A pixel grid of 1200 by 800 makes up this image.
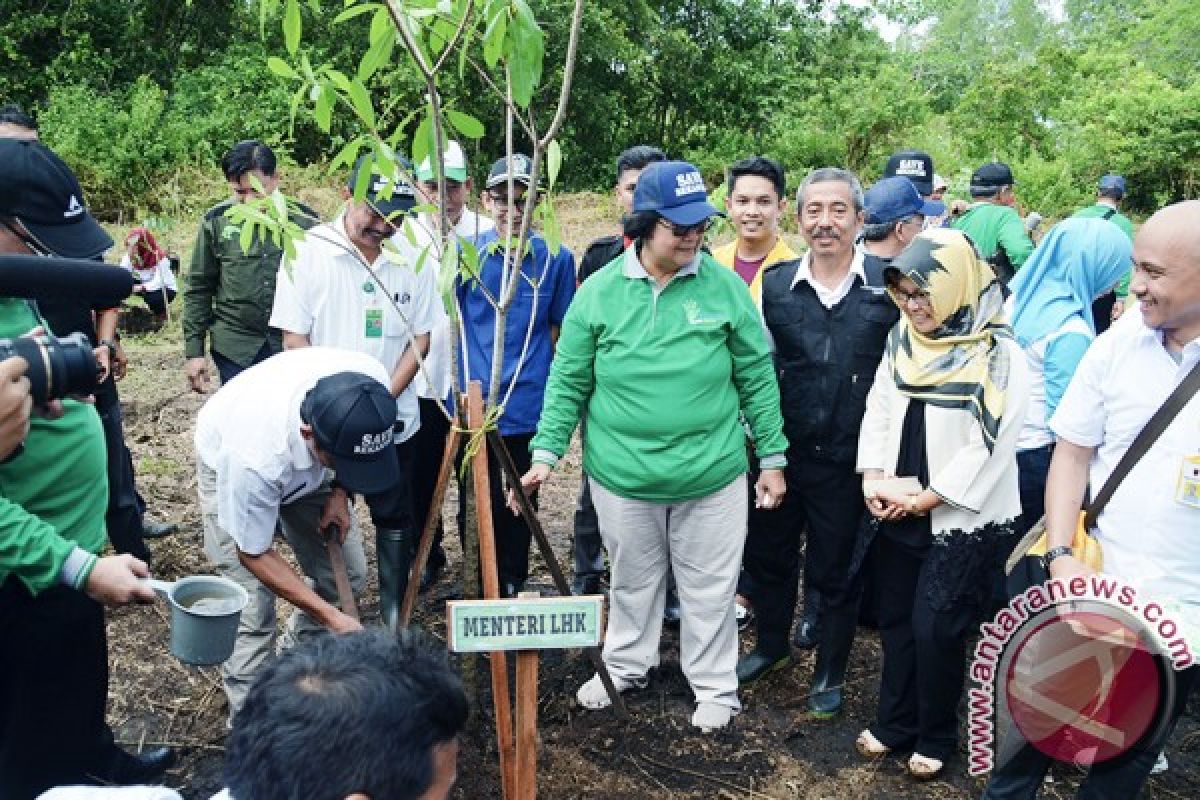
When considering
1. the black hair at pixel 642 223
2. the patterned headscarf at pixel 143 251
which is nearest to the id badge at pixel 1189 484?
the black hair at pixel 642 223

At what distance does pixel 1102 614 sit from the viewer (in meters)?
2.25

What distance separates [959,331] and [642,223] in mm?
999

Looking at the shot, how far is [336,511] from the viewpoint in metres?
2.88

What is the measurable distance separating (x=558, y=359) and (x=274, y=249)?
196cm

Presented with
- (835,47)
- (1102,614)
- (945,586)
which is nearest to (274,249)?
(945,586)

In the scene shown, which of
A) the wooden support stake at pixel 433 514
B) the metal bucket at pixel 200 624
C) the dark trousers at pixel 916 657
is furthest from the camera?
the dark trousers at pixel 916 657

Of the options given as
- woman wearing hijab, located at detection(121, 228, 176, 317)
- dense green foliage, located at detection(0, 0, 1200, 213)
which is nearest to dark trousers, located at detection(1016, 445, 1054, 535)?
woman wearing hijab, located at detection(121, 228, 176, 317)

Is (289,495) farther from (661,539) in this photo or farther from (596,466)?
(661,539)

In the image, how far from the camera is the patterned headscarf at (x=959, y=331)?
258 cm

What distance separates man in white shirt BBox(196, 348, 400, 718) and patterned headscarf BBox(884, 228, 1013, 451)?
4.98 feet

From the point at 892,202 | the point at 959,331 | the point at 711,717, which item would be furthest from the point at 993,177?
the point at 711,717

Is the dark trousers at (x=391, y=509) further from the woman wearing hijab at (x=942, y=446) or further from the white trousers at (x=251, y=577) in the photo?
the woman wearing hijab at (x=942, y=446)

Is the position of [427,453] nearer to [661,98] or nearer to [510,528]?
[510,528]

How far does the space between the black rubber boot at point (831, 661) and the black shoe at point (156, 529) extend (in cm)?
304
